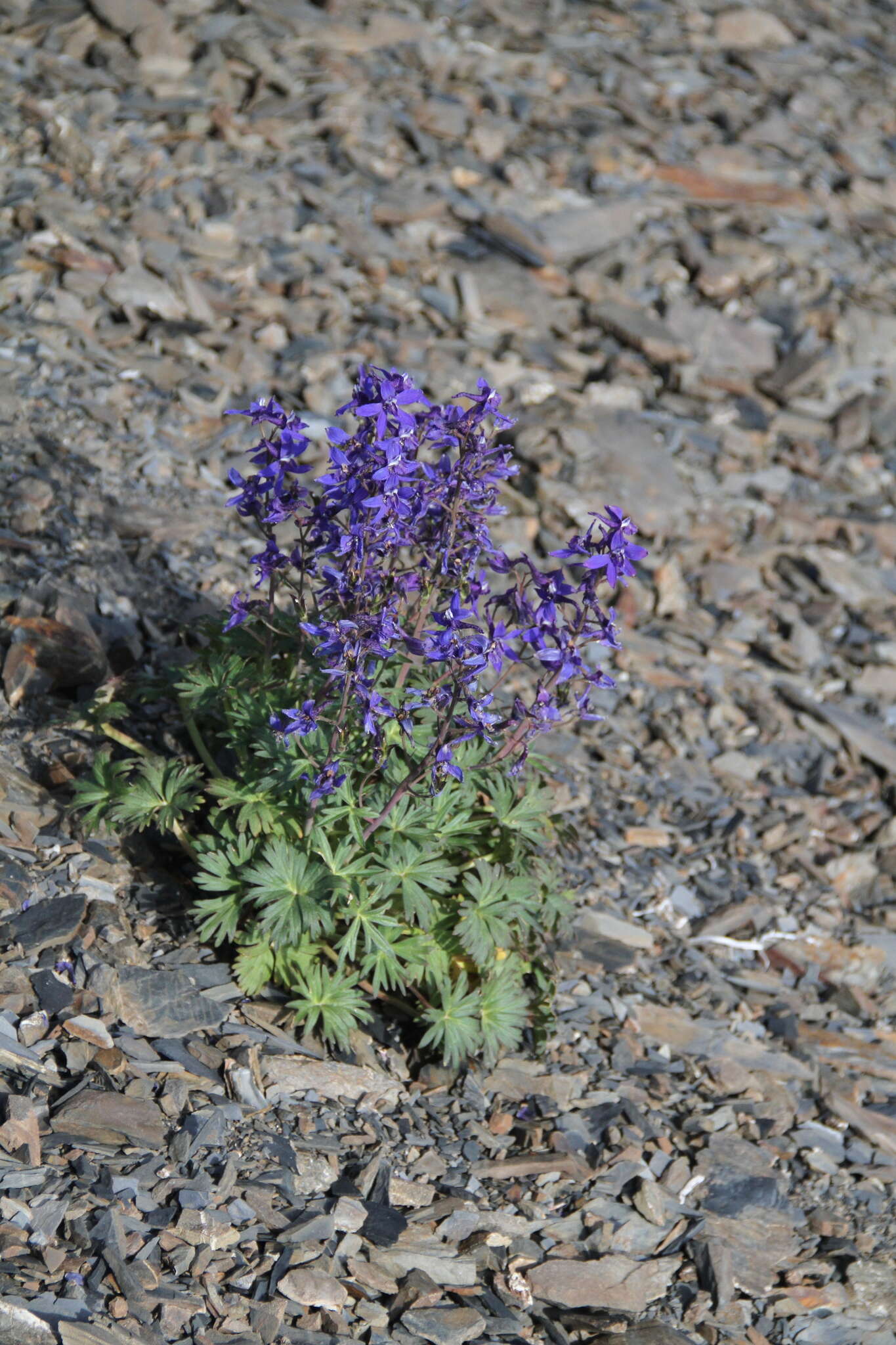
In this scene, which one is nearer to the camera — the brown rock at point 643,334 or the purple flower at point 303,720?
the purple flower at point 303,720

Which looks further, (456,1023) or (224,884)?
(456,1023)

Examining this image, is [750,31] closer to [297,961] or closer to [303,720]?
[303,720]

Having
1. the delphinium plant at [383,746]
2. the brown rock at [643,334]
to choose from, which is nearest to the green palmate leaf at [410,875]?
the delphinium plant at [383,746]

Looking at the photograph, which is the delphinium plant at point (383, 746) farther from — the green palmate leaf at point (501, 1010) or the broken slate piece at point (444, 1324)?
the broken slate piece at point (444, 1324)

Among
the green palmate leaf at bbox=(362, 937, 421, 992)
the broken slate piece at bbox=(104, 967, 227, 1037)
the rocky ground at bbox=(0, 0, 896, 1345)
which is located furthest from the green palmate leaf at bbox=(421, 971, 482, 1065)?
the broken slate piece at bbox=(104, 967, 227, 1037)

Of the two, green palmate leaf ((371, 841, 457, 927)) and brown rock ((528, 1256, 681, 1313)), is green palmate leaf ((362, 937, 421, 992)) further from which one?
brown rock ((528, 1256, 681, 1313))

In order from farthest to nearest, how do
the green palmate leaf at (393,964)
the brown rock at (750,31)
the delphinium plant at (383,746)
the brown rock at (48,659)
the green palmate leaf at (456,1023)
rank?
the brown rock at (750,31), the brown rock at (48,659), the green palmate leaf at (456,1023), the green palmate leaf at (393,964), the delphinium plant at (383,746)

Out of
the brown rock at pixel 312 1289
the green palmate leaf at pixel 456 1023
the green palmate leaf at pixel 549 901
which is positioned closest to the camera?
the brown rock at pixel 312 1289

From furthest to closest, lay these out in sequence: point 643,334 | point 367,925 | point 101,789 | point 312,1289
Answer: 1. point 643,334
2. point 101,789
3. point 367,925
4. point 312,1289

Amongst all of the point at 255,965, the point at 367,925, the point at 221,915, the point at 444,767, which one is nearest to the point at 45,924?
the point at 221,915
